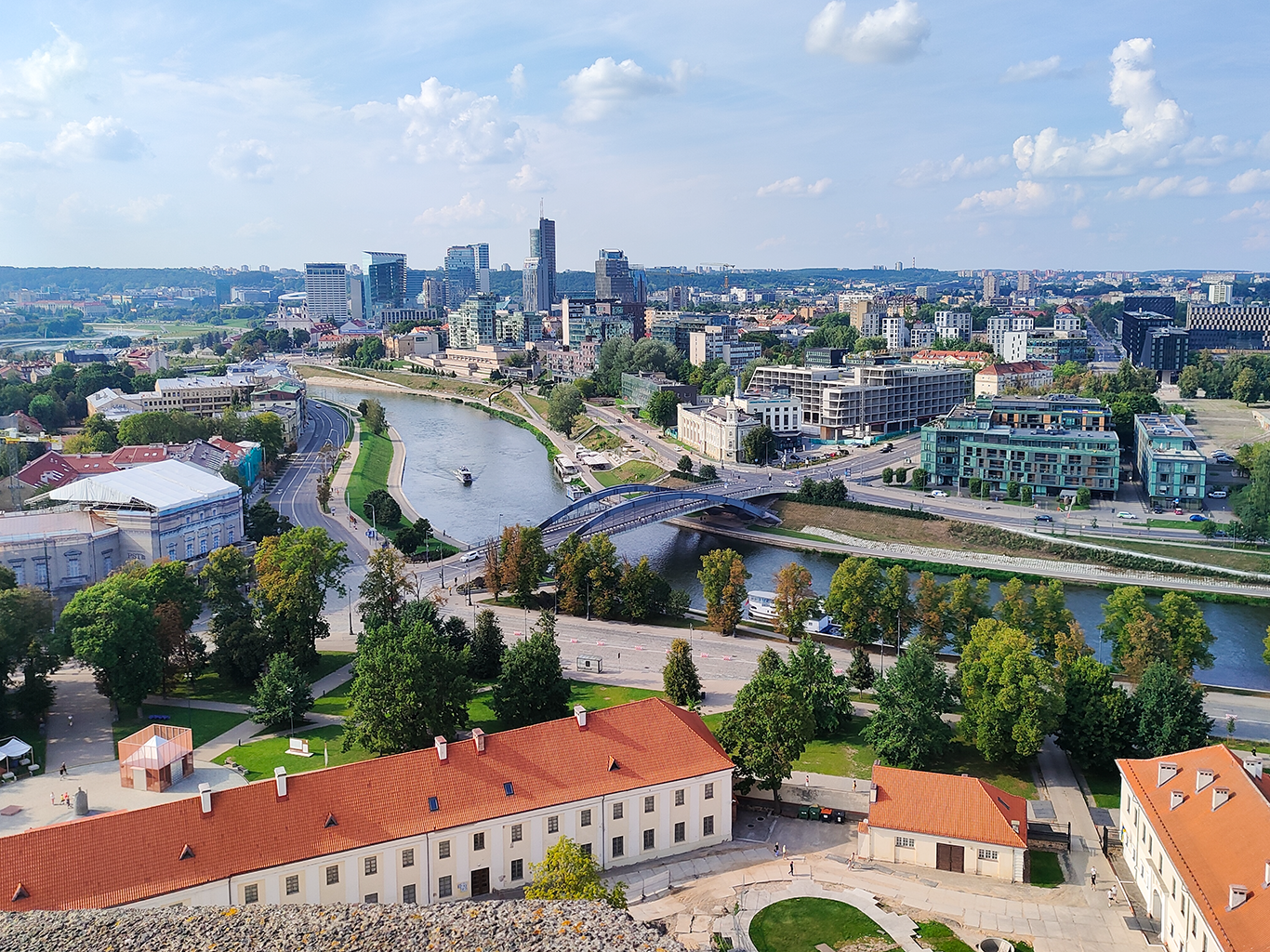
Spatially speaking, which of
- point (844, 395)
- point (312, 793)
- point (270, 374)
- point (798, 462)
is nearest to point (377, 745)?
point (312, 793)

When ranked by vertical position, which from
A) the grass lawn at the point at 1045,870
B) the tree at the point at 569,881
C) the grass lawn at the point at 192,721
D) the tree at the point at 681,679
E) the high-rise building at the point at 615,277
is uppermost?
the high-rise building at the point at 615,277

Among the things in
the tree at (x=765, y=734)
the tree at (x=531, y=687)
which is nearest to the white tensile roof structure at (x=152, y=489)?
the tree at (x=531, y=687)

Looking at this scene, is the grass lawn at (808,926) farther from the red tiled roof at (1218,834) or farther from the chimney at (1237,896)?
the chimney at (1237,896)

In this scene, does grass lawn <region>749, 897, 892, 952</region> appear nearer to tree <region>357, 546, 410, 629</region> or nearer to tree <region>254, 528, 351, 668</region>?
tree <region>254, 528, 351, 668</region>

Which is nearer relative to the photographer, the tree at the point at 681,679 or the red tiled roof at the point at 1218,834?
the red tiled roof at the point at 1218,834

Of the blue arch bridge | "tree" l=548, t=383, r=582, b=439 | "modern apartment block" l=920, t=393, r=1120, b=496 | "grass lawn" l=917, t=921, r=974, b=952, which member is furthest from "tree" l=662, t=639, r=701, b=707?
"tree" l=548, t=383, r=582, b=439

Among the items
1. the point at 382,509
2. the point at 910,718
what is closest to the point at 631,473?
the point at 382,509
